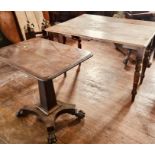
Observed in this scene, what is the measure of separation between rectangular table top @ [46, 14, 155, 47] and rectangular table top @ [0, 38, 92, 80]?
36cm

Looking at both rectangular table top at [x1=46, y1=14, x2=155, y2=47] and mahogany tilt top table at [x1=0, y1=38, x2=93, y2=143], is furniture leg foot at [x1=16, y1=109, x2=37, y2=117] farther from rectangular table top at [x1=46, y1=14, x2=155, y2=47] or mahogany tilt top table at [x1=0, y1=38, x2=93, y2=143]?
rectangular table top at [x1=46, y1=14, x2=155, y2=47]

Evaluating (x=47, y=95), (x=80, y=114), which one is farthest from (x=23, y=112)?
(x=80, y=114)

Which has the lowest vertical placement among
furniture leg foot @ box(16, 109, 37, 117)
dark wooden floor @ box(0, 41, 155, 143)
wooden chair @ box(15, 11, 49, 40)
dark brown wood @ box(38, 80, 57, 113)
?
dark wooden floor @ box(0, 41, 155, 143)

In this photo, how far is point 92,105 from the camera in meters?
2.02

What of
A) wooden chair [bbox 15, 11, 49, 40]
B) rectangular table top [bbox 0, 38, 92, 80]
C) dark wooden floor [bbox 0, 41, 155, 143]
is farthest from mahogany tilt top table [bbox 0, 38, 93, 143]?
wooden chair [bbox 15, 11, 49, 40]

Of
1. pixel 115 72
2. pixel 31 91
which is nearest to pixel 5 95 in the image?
pixel 31 91

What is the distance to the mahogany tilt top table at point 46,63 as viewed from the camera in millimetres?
1313

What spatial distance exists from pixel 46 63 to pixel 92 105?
32.2 inches

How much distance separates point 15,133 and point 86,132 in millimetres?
607

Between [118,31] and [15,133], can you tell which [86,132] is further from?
[118,31]

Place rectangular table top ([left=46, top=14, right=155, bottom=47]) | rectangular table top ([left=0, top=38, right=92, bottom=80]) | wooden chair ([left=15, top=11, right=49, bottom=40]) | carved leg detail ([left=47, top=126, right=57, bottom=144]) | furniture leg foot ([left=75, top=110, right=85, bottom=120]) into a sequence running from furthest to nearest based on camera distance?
wooden chair ([left=15, top=11, right=49, bottom=40]), furniture leg foot ([left=75, top=110, right=85, bottom=120]), rectangular table top ([left=46, top=14, right=155, bottom=47]), carved leg detail ([left=47, top=126, right=57, bottom=144]), rectangular table top ([left=0, top=38, right=92, bottom=80])

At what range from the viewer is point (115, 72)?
101 inches

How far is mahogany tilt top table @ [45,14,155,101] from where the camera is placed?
1688 millimetres

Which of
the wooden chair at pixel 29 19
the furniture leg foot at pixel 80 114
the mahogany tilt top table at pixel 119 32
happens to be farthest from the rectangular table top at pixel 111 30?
the wooden chair at pixel 29 19
